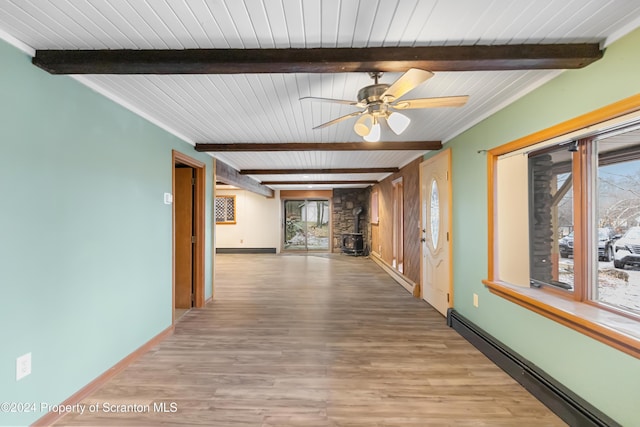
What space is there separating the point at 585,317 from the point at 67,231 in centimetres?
320

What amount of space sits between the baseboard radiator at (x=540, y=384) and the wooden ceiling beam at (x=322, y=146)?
2.13 m

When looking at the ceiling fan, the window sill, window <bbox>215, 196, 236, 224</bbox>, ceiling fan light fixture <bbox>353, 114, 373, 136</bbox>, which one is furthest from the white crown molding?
window <bbox>215, 196, 236, 224</bbox>

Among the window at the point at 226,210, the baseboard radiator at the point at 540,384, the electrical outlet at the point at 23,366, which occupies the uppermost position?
the window at the point at 226,210

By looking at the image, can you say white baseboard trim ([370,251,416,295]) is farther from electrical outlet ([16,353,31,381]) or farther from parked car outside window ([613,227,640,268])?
electrical outlet ([16,353,31,381])

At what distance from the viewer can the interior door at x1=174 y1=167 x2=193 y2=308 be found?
3.86m

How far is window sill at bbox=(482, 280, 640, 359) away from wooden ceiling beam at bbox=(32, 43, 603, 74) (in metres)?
1.44

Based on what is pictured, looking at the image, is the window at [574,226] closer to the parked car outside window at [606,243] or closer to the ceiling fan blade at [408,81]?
the parked car outside window at [606,243]

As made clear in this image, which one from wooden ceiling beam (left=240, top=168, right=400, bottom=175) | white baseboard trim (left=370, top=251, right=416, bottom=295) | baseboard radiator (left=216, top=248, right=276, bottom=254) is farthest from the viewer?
baseboard radiator (left=216, top=248, right=276, bottom=254)

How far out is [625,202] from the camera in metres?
1.61

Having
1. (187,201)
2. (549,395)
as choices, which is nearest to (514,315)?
A: (549,395)

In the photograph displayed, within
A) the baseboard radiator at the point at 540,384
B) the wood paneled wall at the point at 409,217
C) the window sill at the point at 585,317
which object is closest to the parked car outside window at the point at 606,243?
the window sill at the point at 585,317

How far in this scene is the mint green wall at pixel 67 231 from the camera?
4.89ft

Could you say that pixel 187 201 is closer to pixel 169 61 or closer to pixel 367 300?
pixel 169 61

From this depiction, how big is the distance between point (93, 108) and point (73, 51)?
0.52 meters
